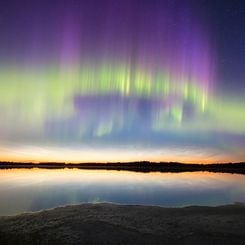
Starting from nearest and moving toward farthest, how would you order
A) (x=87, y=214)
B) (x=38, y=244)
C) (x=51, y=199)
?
(x=38, y=244) < (x=87, y=214) < (x=51, y=199)

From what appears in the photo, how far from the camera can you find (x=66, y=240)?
1619cm

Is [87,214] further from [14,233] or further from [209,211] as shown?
[209,211]

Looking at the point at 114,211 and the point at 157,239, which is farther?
the point at 114,211

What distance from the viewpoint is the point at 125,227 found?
18469 millimetres

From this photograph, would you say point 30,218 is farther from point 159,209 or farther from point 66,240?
point 159,209

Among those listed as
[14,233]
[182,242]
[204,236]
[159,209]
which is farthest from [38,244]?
[159,209]

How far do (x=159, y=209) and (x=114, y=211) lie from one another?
333 centimetres

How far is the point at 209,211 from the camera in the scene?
79.6 ft

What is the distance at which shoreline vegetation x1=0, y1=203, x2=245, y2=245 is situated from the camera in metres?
16.3

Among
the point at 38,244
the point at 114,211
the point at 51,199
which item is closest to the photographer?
the point at 38,244

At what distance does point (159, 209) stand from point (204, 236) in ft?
27.2

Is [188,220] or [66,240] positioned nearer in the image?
[66,240]

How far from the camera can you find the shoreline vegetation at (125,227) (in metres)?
16.3

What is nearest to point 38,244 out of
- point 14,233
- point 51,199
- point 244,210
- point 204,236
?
point 14,233
